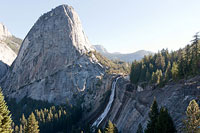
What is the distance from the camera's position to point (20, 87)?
14025 cm

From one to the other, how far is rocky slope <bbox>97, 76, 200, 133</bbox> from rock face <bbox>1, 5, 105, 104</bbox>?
53267mm

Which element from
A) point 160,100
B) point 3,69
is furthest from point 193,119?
point 3,69

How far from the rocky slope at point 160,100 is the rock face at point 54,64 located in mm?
53267

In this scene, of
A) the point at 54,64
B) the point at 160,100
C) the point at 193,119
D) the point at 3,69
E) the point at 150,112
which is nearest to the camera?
the point at 193,119

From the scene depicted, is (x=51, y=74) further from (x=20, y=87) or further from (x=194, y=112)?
(x=194, y=112)

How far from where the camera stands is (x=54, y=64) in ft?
452

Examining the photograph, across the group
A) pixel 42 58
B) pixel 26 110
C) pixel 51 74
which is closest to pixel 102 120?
pixel 26 110

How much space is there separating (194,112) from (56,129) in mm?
74877

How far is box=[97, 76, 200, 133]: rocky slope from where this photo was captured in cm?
2989

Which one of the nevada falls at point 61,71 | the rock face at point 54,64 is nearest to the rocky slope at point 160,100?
the nevada falls at point 61,71

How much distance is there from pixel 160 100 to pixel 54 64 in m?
111

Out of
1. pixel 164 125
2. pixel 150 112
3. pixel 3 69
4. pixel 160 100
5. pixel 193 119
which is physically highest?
pixel 3 69

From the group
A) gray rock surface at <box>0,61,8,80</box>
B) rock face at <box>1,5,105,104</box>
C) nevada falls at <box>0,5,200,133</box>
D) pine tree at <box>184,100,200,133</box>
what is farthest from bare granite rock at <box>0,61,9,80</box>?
pine tree at <box>184,100,200,133</box>

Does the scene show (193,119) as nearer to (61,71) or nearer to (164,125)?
(164,125)
